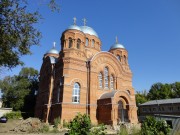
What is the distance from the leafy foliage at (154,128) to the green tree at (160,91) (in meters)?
41.8

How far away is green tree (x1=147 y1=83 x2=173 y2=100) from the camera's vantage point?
4872 cm

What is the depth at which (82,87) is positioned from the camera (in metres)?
22.3

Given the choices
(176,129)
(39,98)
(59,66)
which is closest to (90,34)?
(59,66)

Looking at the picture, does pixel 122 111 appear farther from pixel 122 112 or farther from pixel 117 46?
pixel 117 46

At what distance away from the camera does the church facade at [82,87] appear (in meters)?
21.0

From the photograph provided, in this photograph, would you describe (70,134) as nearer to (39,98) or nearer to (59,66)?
(59,66)

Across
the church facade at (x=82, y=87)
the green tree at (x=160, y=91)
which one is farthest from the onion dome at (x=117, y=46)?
the green tree at (x=160, y=91)

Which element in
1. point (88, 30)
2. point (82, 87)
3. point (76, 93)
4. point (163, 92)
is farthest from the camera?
point (163, 92)

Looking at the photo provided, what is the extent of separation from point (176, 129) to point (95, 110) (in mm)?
12068

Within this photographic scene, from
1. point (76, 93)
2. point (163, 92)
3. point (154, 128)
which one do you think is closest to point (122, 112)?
point (76, 93)

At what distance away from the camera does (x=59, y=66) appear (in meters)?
23.5

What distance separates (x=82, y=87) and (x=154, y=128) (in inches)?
518

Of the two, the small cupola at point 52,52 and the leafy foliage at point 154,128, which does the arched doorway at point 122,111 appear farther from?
the small cupola at point 52,52

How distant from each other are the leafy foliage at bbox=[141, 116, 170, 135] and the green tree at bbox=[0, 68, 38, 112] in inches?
1121
